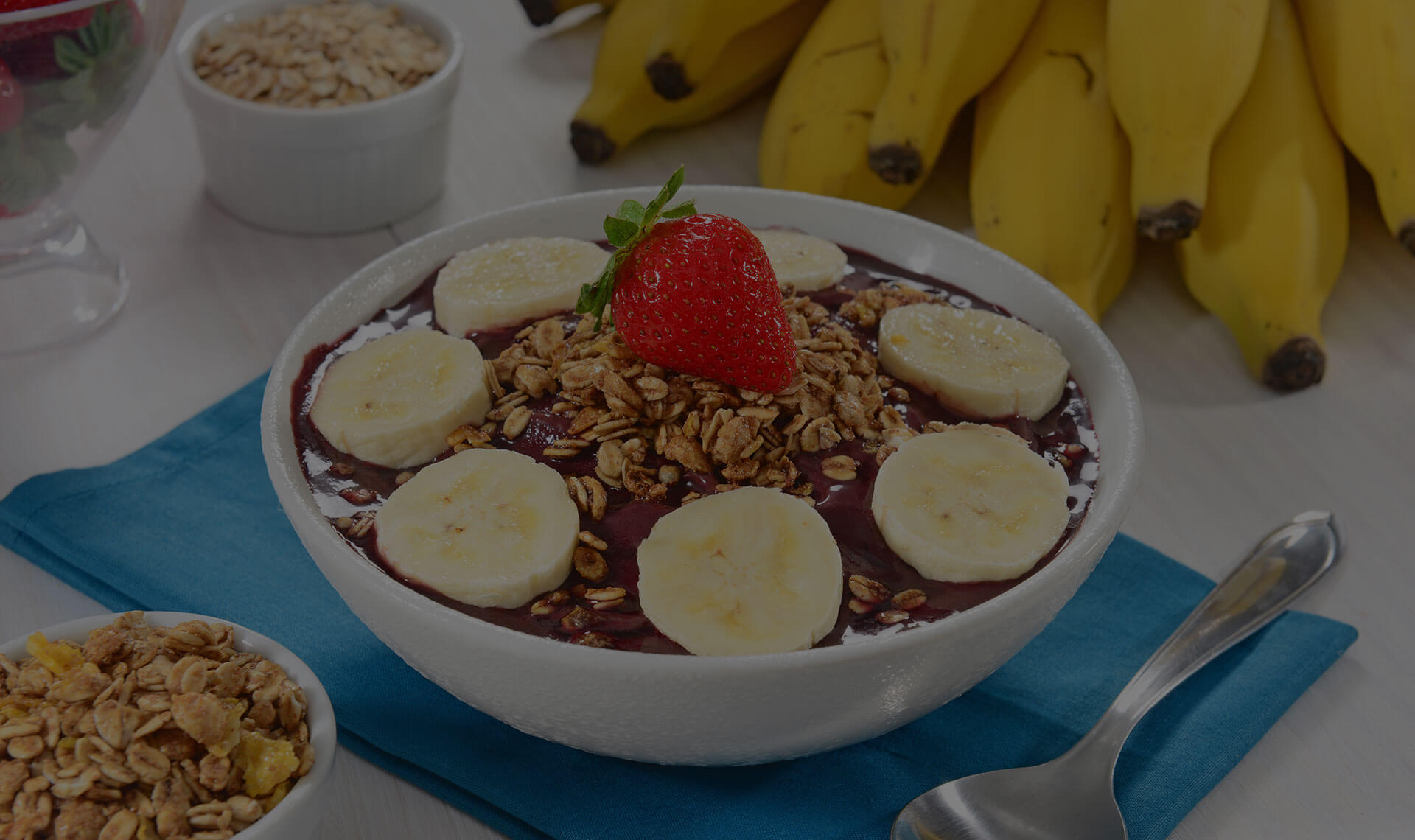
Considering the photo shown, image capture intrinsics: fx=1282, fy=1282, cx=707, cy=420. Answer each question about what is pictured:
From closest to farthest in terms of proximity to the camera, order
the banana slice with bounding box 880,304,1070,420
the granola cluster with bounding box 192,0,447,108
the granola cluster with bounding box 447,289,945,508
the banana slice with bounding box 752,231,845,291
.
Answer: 1. the granola cluster with bounding box 447,289,945,508
2. the banana slice with bounding box 880,304,1070,420
3. the banana slice with bounding box 752,231,845,291
4. the granola cluster with bounding box 192,0,447,108

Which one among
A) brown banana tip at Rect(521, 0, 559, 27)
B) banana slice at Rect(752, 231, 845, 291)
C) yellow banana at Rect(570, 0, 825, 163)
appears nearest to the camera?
banana slice at Rect(752, 231, 845, 291)

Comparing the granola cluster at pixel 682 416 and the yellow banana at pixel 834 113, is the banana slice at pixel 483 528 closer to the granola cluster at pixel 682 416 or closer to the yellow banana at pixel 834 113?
the granola cluster at pixel 682 416

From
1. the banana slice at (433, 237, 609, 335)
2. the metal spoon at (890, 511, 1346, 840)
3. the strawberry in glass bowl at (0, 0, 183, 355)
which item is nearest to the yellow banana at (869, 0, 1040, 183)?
the banana slice at (433, 237, 609, 335)

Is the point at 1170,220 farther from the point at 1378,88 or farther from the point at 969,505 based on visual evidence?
the point at 969,505

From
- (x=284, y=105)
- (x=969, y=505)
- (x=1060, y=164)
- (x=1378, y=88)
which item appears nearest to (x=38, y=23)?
(x=284, y=105)

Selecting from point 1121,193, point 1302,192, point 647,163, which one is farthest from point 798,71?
point 1302,192

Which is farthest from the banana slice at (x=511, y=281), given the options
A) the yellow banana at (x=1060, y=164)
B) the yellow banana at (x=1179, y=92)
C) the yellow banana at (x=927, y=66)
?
the yellow banana at (x=1179, y=92)

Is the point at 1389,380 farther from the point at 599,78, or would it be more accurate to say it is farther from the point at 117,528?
the point at 117,528

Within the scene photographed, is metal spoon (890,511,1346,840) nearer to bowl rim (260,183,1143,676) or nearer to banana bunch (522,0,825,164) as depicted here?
bowl rim (260,183,1143,676)
